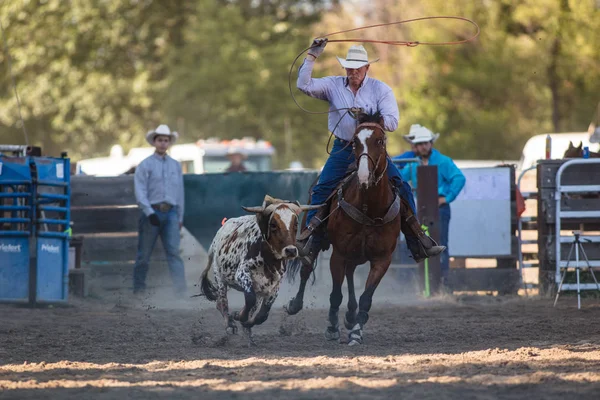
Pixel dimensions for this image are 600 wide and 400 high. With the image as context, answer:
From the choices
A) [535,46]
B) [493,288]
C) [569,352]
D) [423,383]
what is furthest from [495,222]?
[535,46]

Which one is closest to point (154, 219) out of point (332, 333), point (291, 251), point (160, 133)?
point (160, 133)

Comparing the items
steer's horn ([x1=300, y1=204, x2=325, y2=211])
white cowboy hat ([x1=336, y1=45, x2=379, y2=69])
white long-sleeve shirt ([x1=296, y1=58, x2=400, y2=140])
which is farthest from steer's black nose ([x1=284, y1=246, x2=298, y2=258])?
white cowboy hat ([x1=336, y1=45, x2=379, y2=69])

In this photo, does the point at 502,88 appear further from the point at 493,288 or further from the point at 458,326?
the point at 458,326

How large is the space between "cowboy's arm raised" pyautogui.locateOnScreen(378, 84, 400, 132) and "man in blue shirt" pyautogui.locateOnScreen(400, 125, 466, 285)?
4245 mm

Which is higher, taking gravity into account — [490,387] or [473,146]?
[473,146]

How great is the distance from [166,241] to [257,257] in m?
4.95

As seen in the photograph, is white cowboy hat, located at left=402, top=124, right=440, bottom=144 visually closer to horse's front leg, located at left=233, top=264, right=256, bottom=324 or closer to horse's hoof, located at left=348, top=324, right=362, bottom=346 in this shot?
horse's hoof, located at left=348, top=324, right=362, bottom=346

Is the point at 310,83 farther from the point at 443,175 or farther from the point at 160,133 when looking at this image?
the point at 160,133

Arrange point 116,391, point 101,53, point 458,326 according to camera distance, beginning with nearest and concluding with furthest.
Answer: point 116,391
point 458,326
point 101,53

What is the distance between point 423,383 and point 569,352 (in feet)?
6.56

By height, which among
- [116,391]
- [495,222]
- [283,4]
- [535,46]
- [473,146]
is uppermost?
[283,4]

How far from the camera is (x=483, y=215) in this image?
48.0 ft

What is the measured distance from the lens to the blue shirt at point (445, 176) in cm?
1362

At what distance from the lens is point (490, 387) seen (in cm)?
682
